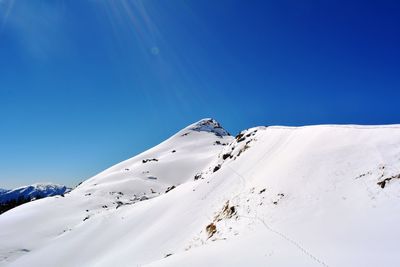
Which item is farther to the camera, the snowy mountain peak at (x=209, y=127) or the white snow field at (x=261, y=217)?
the snowy mountain peak at (x=209, y=127)

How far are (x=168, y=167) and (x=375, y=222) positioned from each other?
87170 millimetres

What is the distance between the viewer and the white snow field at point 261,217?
17.3 m

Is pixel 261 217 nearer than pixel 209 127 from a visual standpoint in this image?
Yes

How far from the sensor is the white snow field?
17328 mm

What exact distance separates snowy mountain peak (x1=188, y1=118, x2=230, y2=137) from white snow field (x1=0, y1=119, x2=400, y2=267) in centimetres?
9123

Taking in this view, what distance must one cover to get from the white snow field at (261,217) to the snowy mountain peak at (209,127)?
91.2 metres

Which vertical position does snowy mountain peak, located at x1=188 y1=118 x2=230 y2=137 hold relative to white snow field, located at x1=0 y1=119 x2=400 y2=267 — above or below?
above

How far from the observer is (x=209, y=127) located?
529ft

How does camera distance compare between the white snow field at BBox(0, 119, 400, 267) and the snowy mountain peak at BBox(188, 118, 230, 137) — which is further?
the snowy mountain peak at BBox(188, 118, 230, 137)

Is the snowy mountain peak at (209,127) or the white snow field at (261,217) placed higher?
the snowy mountain peak at (209,127)

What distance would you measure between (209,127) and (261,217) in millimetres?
136173

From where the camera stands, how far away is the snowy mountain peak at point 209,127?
156 metres

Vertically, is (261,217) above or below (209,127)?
below

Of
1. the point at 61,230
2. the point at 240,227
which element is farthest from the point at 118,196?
the point at 240,227
